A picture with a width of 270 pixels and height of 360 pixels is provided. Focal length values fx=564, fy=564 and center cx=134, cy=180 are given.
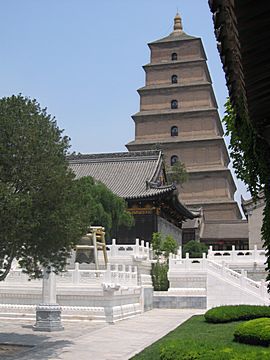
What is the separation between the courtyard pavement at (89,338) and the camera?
1087 cm

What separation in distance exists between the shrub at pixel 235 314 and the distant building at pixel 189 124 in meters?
29.3

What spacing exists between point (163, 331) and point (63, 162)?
584cm

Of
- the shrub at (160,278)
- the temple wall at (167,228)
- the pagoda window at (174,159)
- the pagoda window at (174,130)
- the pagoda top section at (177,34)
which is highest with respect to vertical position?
the pagoda top section at (177,34)

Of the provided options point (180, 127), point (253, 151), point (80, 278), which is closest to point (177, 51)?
point (180, 127)

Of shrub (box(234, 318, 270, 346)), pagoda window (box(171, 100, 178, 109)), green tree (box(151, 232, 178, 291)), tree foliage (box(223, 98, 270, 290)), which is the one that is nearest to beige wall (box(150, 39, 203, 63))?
pagoda window (box(171, 100, 178, 109))

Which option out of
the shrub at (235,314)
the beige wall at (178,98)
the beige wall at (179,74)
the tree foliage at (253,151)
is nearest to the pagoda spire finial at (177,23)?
the beige wall at (179,74)

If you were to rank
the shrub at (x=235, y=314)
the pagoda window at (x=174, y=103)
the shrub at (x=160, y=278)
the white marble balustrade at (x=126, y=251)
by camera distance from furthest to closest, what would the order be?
the pagoda window at (x=174, y=103) < the white marble balustrade at (x=126, y=251) < the shrub at (x=160, y=278) < the shrub at (x=235, y=314)

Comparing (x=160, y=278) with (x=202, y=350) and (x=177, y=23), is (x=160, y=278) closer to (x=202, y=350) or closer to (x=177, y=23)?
(x=202, y=350)

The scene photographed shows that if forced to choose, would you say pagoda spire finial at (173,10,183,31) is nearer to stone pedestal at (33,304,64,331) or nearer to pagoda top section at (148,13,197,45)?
pagoda top section at (148,13,197,45)

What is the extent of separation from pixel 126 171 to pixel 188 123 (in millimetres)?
13160

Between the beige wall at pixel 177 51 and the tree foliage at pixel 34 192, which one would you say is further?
the beige wall at pixel 177 51

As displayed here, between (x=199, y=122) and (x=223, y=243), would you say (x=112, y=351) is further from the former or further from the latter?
(x=199, y=122)

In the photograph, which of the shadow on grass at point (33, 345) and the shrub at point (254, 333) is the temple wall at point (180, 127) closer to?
the shadow on grass at point (33, 345)

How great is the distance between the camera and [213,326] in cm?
1521
